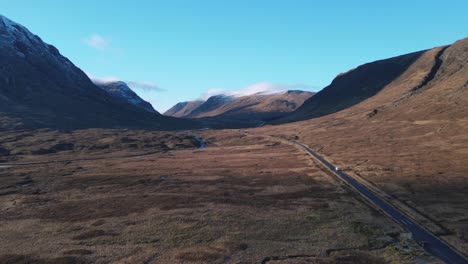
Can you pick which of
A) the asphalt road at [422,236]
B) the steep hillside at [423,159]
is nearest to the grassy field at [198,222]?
→ the asphalt road at [422,236]

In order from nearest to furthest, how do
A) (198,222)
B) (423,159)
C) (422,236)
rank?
(422,236), (198,222), (423,159)

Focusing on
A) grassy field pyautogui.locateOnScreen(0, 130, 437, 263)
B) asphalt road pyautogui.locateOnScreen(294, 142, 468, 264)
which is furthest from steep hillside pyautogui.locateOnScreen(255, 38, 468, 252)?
grassy field pyautogui.locateOnScreen(0, 130, 437, 263)

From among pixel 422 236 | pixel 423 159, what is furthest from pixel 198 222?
pixel 423 159

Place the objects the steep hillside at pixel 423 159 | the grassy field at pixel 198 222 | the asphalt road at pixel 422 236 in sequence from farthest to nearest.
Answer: the steep hillside at pixel 423 159, the grassy field at pixel 198 222, the asphalt road at pixel 422 236

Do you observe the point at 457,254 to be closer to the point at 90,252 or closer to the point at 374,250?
the point at 374,250

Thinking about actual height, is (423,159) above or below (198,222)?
above

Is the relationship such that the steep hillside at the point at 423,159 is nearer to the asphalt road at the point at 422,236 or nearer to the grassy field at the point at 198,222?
the asphalt road at the point at 422,236

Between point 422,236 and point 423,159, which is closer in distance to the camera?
point 422,236

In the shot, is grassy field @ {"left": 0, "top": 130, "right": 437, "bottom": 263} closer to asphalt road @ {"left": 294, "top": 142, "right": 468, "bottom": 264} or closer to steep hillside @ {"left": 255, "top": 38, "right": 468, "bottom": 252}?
asphalt road @ {"left": 294, "top": 142, "right": 468, "bottom": 264}

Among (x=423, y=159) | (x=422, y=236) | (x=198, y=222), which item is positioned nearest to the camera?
(x=422, y=236)

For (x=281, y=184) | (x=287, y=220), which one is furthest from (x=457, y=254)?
(x=281, y=184)

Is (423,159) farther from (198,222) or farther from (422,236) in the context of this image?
(198,222)

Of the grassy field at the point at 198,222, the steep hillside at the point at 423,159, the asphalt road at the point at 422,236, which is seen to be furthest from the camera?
the steep hillside at the point at 423,159

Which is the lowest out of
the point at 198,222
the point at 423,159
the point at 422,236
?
the point at 422,236
